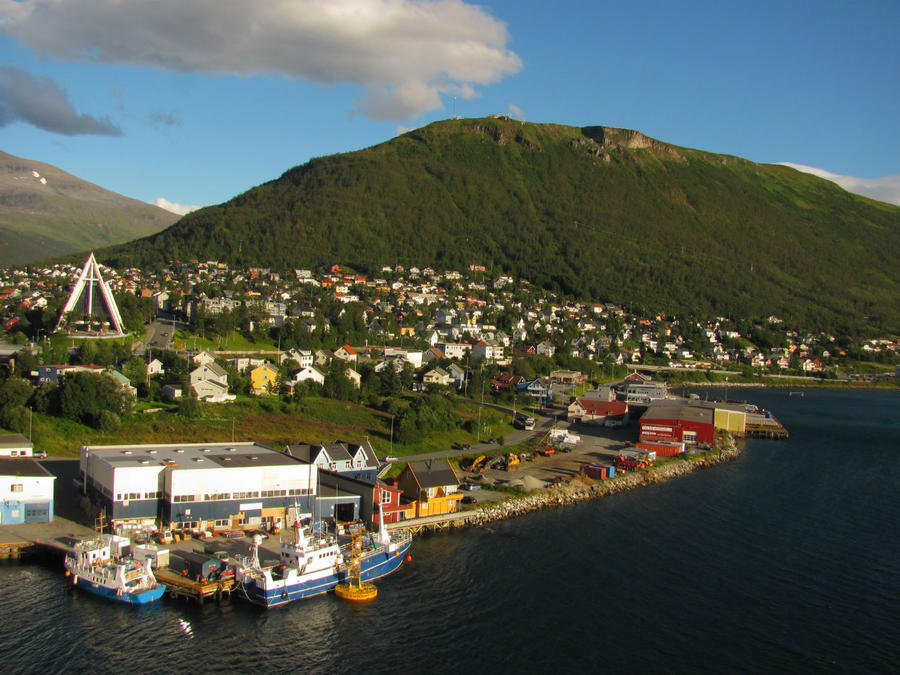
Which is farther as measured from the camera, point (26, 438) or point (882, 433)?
point (882, 433)

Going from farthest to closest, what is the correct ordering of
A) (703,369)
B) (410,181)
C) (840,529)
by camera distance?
(410,181)
(703,369)
(840,529)

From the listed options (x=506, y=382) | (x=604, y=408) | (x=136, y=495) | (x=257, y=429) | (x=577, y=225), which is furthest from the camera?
(x=577, y=225)

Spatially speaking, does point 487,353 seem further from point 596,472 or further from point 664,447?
point 596,472

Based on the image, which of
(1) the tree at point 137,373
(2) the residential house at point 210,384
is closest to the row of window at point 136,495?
(2) the residential house at point 210,384

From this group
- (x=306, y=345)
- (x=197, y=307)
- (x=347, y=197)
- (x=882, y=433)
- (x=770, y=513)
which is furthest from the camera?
(x=347, y=197)

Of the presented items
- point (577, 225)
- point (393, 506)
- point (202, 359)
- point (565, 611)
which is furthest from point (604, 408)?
point (577, 225)

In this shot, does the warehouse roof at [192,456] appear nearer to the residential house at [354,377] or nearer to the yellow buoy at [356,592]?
the yellow buoy at [356,592]

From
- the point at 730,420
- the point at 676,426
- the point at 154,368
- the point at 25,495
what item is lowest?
the point at 730,420

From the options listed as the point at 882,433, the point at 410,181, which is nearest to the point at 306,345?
the point at 882,433

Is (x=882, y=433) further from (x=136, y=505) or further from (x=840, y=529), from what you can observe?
(x=136, y=505)
